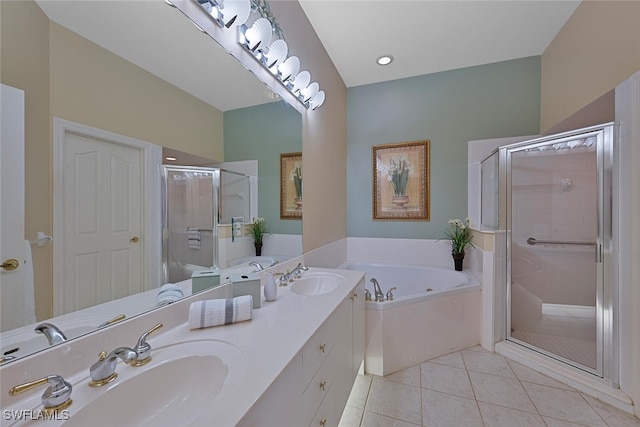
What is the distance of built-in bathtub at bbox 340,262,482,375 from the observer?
185 centimetres

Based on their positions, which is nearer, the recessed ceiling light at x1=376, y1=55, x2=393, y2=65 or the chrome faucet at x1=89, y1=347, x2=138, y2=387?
the chrome faucet at x1=89, y1=347, x2=138, y2=387

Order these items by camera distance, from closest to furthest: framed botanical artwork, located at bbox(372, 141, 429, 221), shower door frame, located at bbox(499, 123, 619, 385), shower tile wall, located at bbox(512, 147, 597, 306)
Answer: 1. shower door frame, located at bbox(499, 123, 619, 385)
2. shower tile wall, located at bbox(512, 147, 597, 306)
3. framed botanical artwork, located at bbox(372, 141, 429, 221)

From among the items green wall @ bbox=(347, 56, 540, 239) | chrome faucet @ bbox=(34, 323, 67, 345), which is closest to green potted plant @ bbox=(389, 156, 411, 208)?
green wall @ bbox=(347, 56, 540, 239)

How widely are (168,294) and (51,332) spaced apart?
32 centimetres

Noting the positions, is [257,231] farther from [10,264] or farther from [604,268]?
[604,268]

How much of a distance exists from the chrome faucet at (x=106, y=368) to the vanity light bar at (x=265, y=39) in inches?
52.0

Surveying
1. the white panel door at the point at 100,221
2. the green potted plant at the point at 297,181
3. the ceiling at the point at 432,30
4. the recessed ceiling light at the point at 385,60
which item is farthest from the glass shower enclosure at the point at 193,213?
the recessed ceiling light at the point at 385,60

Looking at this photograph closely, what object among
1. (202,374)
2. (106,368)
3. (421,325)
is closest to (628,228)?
(421,325)

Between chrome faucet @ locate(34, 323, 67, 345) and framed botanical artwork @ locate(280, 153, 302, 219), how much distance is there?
1.17m

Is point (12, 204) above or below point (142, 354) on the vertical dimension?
above

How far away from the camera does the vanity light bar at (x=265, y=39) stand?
116 cm

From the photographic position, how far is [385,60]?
8.32ft

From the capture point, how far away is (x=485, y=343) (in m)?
2.15

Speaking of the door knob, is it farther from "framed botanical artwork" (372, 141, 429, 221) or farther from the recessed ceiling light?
the recessed ceiling light
